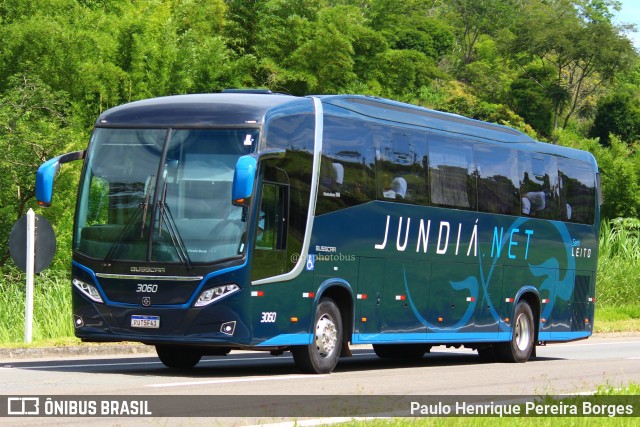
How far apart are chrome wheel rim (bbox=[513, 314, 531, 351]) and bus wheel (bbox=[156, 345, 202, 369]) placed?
7.24m

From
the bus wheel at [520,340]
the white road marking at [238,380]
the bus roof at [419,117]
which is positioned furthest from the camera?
the bus wheel at [520,340]

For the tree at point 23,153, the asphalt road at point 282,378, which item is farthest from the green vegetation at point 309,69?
the asphalt road at point 282,378

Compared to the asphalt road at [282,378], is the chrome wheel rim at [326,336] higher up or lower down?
higher up

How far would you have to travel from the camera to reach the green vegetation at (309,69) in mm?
37188

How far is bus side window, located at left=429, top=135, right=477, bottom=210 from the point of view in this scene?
20.0 metres

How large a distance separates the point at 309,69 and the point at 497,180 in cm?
5344

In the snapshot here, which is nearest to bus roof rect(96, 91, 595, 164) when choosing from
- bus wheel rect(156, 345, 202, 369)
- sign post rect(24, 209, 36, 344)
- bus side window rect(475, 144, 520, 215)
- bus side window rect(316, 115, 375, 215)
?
bus side window rect(316, 115, 375, 215)

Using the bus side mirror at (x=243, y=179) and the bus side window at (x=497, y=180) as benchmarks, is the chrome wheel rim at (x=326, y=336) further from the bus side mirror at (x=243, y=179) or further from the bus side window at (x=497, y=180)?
the bus side window at (x=497, y=180)

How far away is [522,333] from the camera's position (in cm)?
2303

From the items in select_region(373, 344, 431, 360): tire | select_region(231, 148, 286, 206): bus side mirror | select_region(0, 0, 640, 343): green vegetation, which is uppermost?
select_region(0, 0, 640, 343): green vegetation

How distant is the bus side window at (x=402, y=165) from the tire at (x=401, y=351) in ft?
11.6

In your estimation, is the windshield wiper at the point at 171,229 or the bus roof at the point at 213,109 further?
the bus roof at the point at 213,109

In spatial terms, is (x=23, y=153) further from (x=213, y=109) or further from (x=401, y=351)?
(x=213, y=109)

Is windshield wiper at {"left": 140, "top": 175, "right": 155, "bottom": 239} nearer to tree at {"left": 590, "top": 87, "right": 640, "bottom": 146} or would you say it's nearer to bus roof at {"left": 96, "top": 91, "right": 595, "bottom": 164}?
bus roof at {"left": 96, "top": 91, "right": 595, "bottom": 164}
